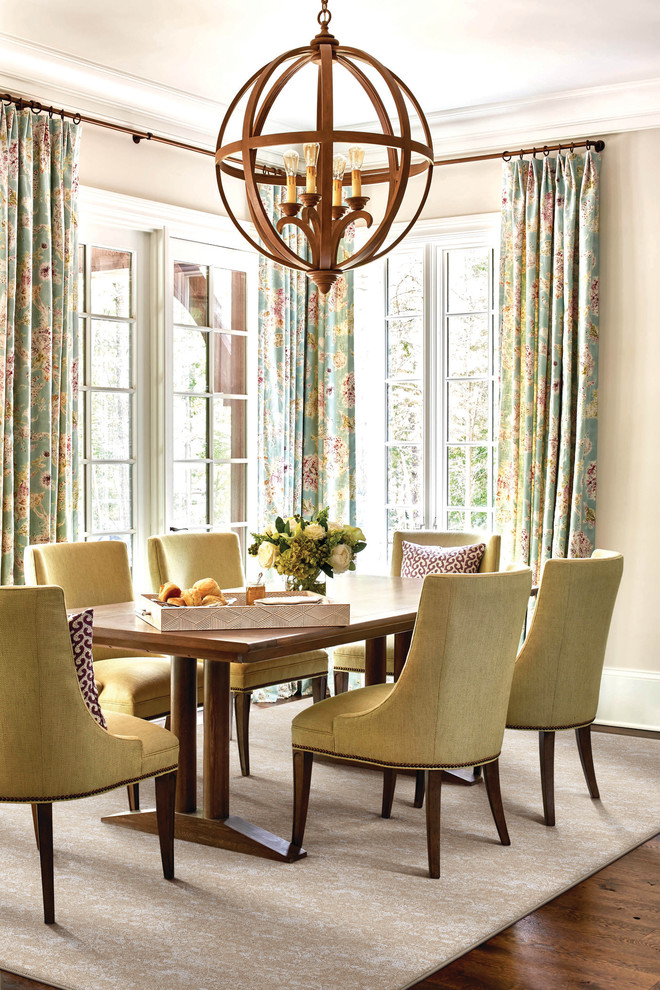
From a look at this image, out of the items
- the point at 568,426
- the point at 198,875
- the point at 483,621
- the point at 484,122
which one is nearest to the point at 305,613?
the point at 483,621

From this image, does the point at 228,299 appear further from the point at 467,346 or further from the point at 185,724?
the point at 185,724

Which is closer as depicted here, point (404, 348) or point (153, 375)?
point (153, 375)

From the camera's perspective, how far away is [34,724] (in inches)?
112

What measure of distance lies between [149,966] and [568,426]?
11.4 feet

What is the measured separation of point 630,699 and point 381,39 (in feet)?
10.5

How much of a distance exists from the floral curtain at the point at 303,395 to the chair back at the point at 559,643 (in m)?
2.48

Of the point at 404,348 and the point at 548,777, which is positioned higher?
the point at 404,348

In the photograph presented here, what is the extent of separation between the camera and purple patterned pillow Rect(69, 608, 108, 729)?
2936mm

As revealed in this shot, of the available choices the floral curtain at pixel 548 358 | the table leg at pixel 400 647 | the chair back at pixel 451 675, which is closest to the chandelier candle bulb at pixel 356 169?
the chair back at pixel 451 675

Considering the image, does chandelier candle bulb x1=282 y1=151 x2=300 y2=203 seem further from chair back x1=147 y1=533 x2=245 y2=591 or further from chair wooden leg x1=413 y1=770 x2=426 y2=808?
chair wooden leg x1=413 y1=770 x2=426 y2=808

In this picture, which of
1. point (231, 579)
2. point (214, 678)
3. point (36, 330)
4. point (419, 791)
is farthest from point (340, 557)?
point (36, 330)

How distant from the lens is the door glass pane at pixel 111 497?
17.3ft

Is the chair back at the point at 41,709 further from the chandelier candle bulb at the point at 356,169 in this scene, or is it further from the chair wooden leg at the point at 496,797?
the chandelier candle bulb at the point at 356,169

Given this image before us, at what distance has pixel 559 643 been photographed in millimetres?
3781
